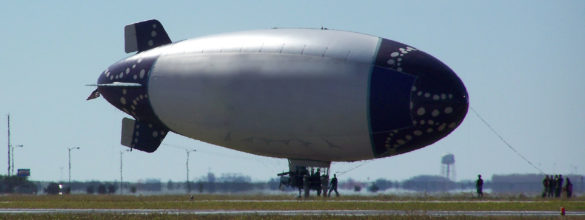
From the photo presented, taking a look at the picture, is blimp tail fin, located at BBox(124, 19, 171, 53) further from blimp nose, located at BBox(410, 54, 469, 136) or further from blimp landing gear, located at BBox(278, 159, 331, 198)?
blimp nose, located at BBox(410, 54, 469, 136)

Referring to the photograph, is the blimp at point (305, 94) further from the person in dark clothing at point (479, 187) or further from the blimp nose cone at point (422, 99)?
the person in dark clothing at point (479, 187)

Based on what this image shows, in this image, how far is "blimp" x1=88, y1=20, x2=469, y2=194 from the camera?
54938mm

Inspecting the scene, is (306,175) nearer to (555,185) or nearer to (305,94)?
(305,94)

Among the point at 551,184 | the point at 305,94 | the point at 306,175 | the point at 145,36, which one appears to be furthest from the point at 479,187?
the point at 145,36

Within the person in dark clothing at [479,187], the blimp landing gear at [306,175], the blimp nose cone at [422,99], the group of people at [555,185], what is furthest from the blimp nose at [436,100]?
the group of people at [555,185]

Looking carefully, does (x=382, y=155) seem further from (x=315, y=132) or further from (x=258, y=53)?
(x=258, y=53)

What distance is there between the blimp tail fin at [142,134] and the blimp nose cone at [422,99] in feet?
47.5

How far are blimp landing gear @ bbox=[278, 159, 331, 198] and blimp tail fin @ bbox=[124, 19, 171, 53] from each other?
11.5 metres

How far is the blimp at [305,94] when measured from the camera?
54938 mm

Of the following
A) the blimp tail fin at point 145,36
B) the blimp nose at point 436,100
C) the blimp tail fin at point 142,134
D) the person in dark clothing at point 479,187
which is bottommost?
the person in dark clothing at point 479,187

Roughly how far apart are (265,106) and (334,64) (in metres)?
4.29

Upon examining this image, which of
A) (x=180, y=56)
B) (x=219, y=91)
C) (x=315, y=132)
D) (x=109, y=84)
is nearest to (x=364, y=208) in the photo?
(x=315, y=132)

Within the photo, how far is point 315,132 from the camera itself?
55938mm

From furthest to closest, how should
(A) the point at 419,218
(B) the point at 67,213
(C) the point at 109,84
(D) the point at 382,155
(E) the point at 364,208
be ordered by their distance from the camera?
1. (C) the point at 109,84
2. (D) the point at 382,155
3. (E) the point at 364,208
4. (B) the point at 67,213
5. (A) the point at 419,218
